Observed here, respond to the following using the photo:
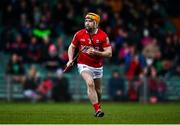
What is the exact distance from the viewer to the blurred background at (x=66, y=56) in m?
31.5

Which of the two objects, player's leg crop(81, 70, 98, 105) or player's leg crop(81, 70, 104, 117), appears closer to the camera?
player's leg crop(81, 70, 104, 117)

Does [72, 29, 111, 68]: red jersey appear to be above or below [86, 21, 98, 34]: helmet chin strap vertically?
below

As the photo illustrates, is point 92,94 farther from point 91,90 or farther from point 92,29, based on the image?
point 92,29

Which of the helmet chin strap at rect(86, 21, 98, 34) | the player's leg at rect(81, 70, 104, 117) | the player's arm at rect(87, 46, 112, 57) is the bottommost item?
the player's leg at rect(81, 70, 104, 117)

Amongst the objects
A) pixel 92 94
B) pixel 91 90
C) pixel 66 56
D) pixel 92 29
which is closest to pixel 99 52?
pixel 92 29

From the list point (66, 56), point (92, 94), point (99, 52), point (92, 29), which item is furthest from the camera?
point (66, 56)

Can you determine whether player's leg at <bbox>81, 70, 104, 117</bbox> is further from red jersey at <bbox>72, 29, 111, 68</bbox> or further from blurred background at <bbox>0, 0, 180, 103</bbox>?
blurred background at <bbox>0, 0, 180, 103</bbox>

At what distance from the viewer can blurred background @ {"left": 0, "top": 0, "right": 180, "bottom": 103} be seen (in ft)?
104

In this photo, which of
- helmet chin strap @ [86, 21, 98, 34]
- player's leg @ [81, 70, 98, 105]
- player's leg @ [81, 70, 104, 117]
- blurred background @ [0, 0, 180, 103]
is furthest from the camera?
blurred background @ [0, 0, 180, 103]

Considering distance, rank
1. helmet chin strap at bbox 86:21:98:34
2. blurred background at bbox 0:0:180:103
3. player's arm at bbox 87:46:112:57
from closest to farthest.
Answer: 1. player's arm at bbox 87:46:112:57
2. helmet chin strap at bbox 86:21:98:34
3. blurred background at bbox 0:0:180:103

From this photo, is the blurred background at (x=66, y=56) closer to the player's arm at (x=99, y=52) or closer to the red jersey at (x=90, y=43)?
the red jersey at (x=90, y=43)

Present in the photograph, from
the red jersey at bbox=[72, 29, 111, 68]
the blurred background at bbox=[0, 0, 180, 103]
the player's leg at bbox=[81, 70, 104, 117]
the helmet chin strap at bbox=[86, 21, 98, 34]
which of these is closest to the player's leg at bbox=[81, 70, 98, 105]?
the player's leg at bbox=[81, 70, 104, 117]

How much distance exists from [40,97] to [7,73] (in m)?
1.76

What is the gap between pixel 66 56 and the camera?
3195cm
